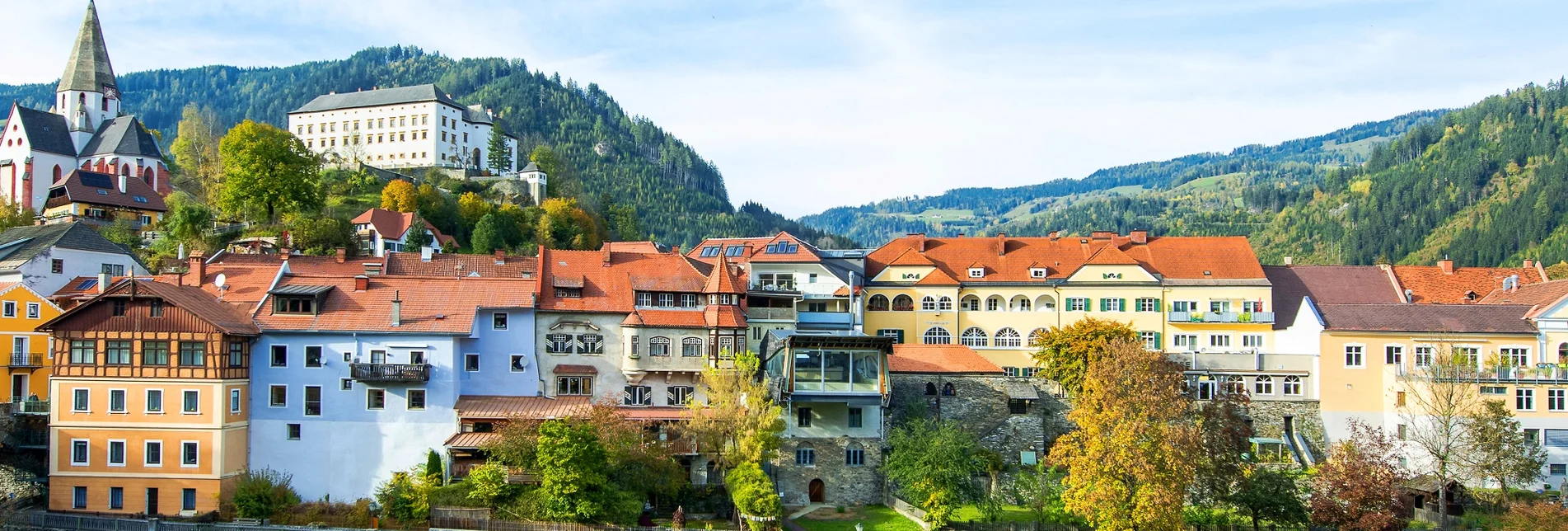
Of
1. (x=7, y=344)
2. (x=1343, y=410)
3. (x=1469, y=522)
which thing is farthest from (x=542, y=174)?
(x=1469, y=522)

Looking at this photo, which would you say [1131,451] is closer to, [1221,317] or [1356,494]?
[1356,494]

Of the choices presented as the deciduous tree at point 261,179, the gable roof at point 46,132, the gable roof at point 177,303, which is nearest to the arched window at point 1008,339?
the gable roof at point 177,303

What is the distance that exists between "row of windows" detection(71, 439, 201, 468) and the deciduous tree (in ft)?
112

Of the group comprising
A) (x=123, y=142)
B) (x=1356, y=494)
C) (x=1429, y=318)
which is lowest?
(x=1356, y=494)

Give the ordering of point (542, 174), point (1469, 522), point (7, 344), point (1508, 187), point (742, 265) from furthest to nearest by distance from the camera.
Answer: point (1508, 187)
point (542, 174)
point (742, 265)
point (7, 344)
point (1469, 522)

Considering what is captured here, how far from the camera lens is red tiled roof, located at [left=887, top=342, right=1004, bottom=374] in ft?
165

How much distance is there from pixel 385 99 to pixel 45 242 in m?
71.0

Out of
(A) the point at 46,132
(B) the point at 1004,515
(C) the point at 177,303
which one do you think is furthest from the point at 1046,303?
(A) the point at 46,132

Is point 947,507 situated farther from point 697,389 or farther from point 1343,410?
point 1343,410

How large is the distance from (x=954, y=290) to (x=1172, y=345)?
37.7 feet

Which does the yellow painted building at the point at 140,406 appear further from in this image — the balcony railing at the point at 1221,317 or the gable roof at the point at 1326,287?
the gable roof at the point at 1326,287

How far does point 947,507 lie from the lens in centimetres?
4253

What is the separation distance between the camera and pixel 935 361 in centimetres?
5125

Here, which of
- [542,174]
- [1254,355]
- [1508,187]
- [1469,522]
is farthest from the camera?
[1508,187]
